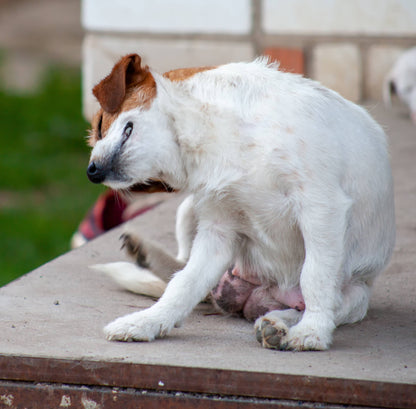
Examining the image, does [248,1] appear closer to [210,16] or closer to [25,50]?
[210,16]

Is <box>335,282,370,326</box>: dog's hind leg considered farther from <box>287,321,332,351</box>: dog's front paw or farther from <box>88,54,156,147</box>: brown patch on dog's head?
<box>88,54,156,147</box>: brown patch on dog's head

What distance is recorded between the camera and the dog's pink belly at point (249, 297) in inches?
117

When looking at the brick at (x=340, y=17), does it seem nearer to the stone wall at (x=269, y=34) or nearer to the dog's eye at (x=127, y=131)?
the stone wall at (x=269, y=34)

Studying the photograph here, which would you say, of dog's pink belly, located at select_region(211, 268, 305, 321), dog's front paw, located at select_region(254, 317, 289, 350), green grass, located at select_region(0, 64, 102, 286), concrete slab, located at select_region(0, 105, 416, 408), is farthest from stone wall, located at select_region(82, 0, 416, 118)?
dog's front paw, located at select_region(254, 317, 289, 350)

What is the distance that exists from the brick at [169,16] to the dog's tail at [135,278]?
4142 millimetres

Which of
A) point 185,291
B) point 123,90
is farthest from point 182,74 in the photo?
point 185,291

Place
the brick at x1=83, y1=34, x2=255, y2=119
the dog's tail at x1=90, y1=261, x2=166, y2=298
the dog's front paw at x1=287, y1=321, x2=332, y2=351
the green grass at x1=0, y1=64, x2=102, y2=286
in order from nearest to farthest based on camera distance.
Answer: the dog's front paw at x1=287, y1=321, x2=332, y2=351
the dog's tail at x1=90, y1=261, x2=166, y2=298
the brick at x1=83, y1=34, x2=255, y2=119
the green grass at x1=0, y1=64, x2=102, y2=286

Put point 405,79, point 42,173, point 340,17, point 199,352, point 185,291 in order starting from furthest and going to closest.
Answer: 1. point 42,173
2. point 340,17
3. point 405,79
4. point 185,291
5. point 199,352

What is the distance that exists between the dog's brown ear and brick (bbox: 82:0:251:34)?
14.2 feet

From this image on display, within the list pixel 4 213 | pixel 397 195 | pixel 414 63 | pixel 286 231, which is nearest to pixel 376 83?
pixel 414 63

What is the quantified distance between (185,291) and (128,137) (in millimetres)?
532

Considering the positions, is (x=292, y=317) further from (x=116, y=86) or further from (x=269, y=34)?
(x=269, y=34)

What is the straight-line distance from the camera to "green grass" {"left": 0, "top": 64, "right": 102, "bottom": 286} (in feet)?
26.4

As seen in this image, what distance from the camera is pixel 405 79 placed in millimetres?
6504
